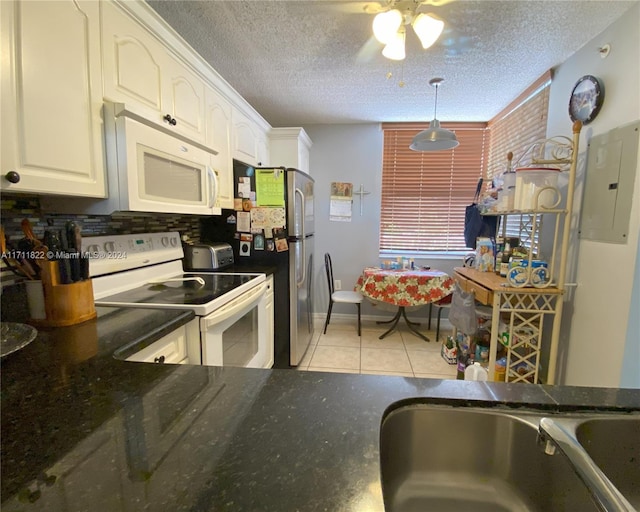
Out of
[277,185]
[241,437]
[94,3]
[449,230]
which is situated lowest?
[241,437]

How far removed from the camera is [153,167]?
1.44 metres

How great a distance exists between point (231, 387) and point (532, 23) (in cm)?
242

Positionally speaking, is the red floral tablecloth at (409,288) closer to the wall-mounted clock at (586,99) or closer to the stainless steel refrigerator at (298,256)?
the stainless steel refrigerator at (298,256)

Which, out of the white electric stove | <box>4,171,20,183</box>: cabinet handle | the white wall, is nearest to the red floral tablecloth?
the white wall

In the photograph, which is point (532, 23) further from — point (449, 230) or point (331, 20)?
point (449, 230)

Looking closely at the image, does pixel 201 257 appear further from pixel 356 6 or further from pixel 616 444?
pixel 616 444

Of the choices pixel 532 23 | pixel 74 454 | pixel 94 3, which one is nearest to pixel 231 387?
pixel 74 454

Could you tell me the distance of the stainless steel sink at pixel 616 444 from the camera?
662 millimetres

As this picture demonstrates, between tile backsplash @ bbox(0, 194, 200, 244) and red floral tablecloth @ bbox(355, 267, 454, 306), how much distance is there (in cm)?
179

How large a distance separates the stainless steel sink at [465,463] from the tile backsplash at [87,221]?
1543 millimetres

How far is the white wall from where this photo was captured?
159cm

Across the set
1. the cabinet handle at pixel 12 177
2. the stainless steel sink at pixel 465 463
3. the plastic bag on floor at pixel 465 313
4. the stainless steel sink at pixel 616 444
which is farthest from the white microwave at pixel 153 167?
the plastic bag on floor at pixel 465 313

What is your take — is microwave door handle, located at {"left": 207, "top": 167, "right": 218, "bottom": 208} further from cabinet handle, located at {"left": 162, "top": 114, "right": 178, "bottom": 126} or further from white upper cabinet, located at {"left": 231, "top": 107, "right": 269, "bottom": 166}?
white upper cabinet, located at {"left": 231, "top": 107, "right": 269, "bottom": 166}

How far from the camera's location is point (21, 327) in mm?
1002
